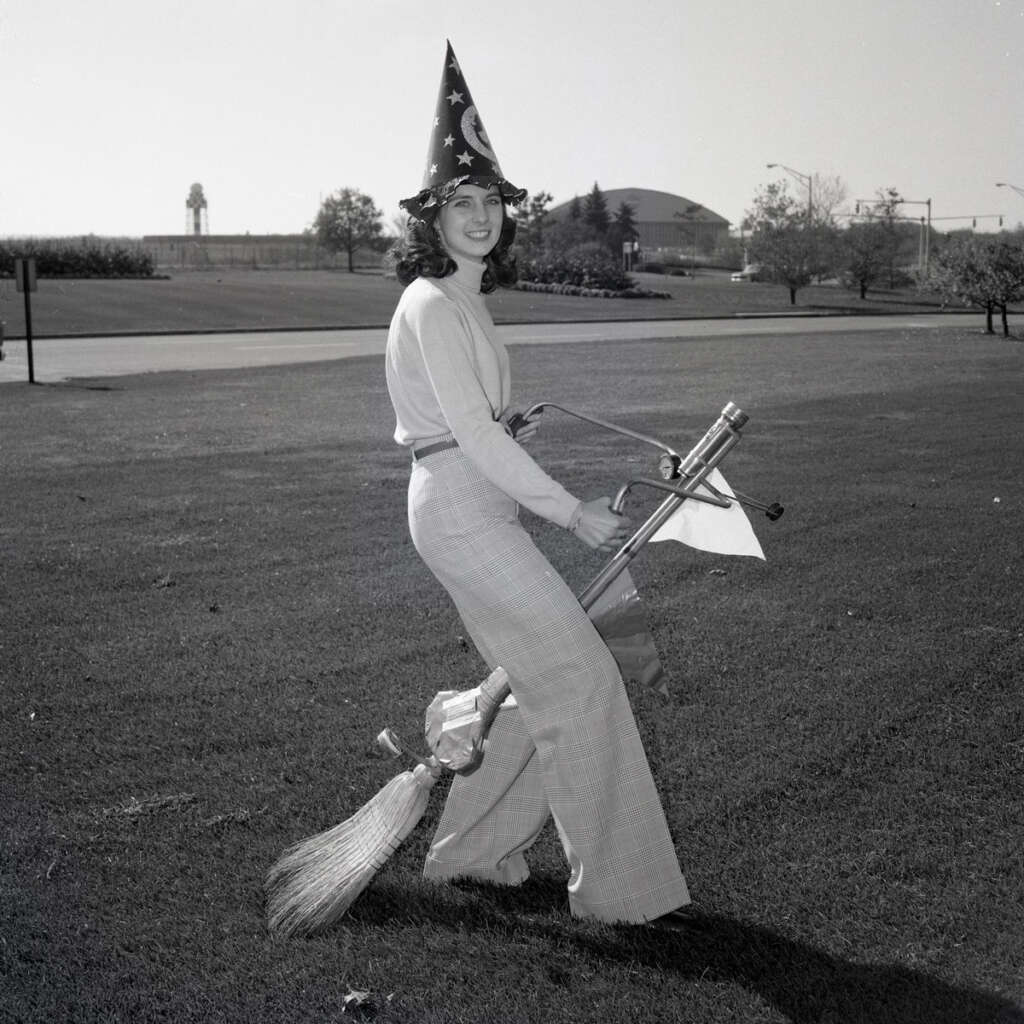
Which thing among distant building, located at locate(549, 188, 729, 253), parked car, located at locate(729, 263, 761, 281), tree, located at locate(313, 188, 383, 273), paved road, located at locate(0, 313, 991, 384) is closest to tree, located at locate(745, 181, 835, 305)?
parked car, located at locate(729, 263, 761, 281)

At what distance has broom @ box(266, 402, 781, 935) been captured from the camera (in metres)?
3.63

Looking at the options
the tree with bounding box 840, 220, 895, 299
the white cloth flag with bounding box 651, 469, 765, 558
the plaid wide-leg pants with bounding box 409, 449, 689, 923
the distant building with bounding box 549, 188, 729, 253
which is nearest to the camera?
the plaid wide-leg pants with bounding box 409, 449, 689, 923

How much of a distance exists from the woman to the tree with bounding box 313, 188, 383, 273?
2825 inches

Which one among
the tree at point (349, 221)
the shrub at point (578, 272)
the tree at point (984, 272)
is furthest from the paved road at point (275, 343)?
the tree at point (349, 221)

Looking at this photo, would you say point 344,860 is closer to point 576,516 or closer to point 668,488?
point 576,516

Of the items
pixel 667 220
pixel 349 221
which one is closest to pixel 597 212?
pixel 349 221

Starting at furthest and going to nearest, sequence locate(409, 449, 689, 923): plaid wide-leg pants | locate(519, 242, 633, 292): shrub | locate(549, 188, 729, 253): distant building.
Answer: locate(549, 188, 729, 253): distant building → locate(519, 242, 633, 292): shrub → locate(409, 449, 689, 923): plaid wide-leg pants

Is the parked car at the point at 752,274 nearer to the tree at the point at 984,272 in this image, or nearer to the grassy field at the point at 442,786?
the tree at the point at 984,272

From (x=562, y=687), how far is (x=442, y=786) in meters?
1.58

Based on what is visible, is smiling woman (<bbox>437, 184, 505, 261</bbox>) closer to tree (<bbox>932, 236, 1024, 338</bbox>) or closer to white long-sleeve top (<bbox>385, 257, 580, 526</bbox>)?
white long-sleeve top (<bbox>385, 257, 580, 526</bbox>)

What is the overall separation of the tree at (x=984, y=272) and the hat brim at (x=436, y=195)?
93.8 feet

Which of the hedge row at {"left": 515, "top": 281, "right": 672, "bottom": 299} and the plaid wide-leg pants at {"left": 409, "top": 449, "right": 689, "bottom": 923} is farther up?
the hedge row at {"left": 515, "top": 281, "right": 672, "bottom": 299}

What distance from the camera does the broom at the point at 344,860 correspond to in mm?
3789

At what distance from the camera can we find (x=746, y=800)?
4645 millimetres
